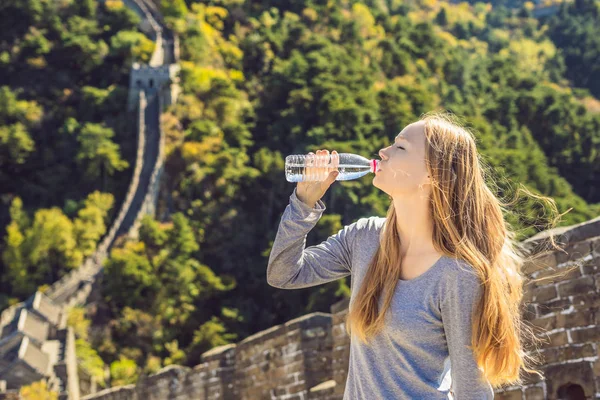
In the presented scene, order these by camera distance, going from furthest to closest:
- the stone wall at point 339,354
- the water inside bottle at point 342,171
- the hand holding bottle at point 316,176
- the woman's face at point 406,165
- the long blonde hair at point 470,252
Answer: the stone wall at point 339,354 < the water inside bottle at point 342,171 < the hand holding bottle at point 316,176 < the woman's face at point 406,165 < the long blonde hair at point 470,252

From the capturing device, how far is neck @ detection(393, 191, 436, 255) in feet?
11.3

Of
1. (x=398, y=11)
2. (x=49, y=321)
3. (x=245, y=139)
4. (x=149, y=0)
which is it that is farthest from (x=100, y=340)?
(x=398, y=11)

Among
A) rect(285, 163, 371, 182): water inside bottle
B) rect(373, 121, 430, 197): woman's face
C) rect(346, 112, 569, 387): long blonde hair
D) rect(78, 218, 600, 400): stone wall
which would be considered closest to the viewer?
rect(346, 112, 569, 387): long blonde hair

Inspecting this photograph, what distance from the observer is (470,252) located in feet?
10.6

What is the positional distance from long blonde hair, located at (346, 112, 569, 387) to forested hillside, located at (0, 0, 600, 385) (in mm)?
24634

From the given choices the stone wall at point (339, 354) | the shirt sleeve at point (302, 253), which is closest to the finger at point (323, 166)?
the shirt sleeve at point (302, 253)

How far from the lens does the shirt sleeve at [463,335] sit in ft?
10.4

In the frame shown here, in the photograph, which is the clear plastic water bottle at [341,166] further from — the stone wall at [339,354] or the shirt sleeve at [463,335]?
the stone wall at [339,354]

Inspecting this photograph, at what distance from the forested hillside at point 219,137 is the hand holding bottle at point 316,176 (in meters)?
24.5

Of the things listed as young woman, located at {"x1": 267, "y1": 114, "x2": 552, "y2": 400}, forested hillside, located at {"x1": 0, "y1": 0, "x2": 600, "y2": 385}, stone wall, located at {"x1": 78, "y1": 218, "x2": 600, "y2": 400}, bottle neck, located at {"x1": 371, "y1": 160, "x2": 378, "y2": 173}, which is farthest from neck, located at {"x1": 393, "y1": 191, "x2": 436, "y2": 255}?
forested hillside, located at {"x1": 0, "y1": 0, "x2": 600, "y2": 385}

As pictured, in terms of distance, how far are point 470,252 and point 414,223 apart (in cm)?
30

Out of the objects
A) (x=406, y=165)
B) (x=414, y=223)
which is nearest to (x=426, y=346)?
(x=414, y=223)

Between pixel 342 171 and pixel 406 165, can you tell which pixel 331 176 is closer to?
pixel 342 171

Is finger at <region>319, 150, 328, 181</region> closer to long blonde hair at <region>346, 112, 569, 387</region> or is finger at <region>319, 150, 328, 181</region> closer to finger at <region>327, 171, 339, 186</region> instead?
finger at <region>327, 171, 339, 186</region>
